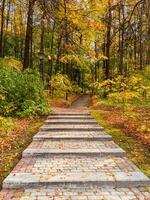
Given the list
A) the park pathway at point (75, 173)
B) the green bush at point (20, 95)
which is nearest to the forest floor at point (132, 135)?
the park pathway at point (75, 173)

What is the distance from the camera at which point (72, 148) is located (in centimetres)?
801

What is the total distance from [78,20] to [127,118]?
207 inches

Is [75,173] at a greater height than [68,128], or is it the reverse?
[68,128]

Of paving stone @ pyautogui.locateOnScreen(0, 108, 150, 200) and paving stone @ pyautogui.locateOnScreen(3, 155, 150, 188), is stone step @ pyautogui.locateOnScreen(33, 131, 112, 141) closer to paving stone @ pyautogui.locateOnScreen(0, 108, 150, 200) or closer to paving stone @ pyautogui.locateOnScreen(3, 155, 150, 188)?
paving stone @ pyautogui.locateOnScreen(0, 108, 150, 200)

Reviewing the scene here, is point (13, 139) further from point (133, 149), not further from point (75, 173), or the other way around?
point (75, 173)

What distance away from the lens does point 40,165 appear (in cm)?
655

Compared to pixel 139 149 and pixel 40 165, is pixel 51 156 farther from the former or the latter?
pixel 139 149

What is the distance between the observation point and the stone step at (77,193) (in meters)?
4.88

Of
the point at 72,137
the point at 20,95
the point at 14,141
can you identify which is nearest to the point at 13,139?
the point at 14,141

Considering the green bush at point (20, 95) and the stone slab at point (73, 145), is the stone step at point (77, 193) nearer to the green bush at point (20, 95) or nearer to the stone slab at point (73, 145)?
the stone slab at point (73, 145)

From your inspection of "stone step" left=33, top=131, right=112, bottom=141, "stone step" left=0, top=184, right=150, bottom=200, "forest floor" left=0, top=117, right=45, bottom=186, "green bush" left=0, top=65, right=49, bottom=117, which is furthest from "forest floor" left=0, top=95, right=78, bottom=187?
"stone step" left=0, top=184, right=150, bottom=200

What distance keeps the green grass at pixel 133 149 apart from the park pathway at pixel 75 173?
0.21 meters

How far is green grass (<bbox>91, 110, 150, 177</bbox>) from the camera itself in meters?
6.77

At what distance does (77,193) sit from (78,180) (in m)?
0.42
